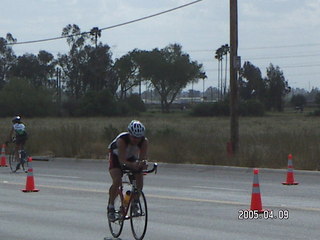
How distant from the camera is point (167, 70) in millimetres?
114375

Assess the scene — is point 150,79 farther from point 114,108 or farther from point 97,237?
point 97,237

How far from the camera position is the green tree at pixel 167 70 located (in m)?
113

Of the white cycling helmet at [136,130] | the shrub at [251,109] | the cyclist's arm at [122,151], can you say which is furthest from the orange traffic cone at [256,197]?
the shrub at [251,109]

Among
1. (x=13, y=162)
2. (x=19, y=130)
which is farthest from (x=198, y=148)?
(x=13, y=162)

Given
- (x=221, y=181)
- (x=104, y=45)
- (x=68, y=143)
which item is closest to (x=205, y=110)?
(x=104, y=45)

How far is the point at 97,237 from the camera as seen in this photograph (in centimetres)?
1096

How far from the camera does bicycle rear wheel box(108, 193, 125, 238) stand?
10.7m

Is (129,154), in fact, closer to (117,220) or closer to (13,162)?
(117,220)

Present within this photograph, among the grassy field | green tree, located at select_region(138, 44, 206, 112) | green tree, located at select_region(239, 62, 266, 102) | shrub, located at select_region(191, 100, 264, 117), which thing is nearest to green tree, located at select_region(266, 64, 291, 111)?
green tree, located at select_region(239, 62, 266, 102)

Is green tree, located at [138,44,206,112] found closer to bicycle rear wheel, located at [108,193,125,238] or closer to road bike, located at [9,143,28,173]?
road bike, located at [9,143,28,173]

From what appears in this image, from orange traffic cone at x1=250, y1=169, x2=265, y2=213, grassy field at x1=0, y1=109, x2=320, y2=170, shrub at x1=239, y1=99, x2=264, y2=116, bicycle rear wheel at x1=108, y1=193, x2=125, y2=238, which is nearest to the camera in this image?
bicycle rear wheel at x1=108, y1=193, x2=125, y2=238

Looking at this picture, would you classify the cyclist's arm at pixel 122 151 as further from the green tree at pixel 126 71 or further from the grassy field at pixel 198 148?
the green tree at pixel 126 71

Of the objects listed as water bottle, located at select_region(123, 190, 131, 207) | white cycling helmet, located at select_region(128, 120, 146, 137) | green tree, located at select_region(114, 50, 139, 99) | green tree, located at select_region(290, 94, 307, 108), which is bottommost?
water bottle, located at select_region(123, 190, 131, 207)

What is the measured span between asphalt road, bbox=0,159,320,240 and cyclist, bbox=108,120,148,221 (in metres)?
0.89
